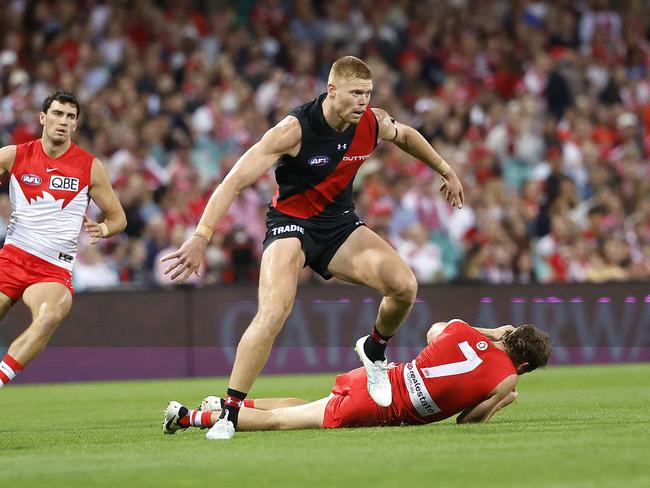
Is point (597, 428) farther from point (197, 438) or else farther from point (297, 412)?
point (197, 438)

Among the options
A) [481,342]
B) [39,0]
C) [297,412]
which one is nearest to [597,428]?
[481,342]

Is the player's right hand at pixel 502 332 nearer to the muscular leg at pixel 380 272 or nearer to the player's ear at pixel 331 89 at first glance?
the muscular leg at pixel 380 272

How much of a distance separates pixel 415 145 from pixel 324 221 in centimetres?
102

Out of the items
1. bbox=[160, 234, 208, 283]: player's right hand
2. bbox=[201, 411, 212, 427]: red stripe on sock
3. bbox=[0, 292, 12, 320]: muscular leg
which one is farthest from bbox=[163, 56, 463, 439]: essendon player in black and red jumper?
bbox=[0, 292, 12, 320]: muscular leg

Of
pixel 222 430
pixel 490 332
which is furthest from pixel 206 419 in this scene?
pixel 490 332

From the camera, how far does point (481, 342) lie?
9336 millimetres

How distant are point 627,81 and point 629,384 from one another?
1038 centimetres

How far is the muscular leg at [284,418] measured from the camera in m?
9.41

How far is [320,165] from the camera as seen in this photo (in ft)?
31.2

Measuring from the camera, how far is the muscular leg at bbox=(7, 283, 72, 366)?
10.1 m

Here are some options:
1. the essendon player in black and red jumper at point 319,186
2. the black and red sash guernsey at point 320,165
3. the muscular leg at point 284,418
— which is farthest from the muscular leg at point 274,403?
the black and red sash guernsey at point 320,165

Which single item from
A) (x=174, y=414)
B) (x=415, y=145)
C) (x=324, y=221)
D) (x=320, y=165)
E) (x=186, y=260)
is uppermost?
(x=415, y=145)

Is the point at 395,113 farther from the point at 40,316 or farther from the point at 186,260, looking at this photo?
the point at 186,260

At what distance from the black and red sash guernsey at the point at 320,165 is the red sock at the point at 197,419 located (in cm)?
162
